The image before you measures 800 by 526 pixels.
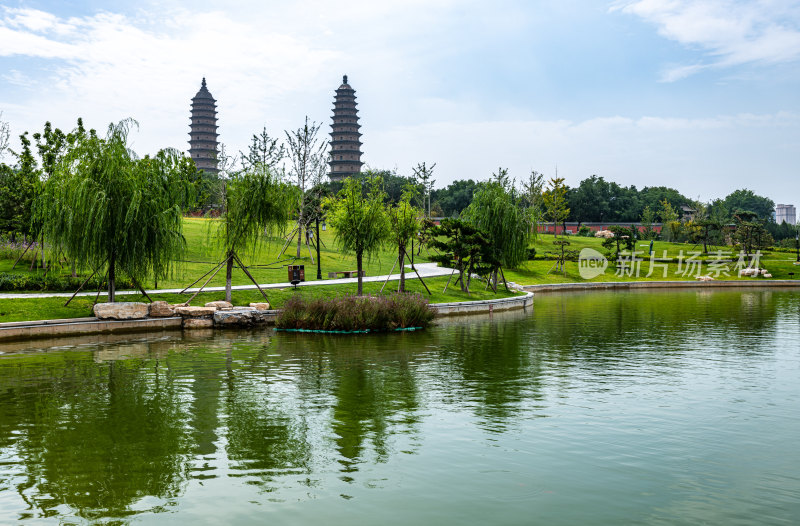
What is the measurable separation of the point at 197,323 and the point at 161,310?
1335 millimetres

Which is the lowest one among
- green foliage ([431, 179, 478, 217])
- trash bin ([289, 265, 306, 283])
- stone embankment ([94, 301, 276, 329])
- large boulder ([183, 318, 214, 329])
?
large boulder ([183, 318, 214, 329])

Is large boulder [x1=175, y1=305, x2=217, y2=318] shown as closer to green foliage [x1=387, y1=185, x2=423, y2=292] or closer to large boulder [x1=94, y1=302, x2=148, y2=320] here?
large boulder [x1=94, y1=302, x2=148, y2=320]

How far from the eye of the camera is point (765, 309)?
30906mm

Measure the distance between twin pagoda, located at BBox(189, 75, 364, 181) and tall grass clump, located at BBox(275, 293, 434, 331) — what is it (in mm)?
88882

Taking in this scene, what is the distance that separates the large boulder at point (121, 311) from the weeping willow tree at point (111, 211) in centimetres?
113

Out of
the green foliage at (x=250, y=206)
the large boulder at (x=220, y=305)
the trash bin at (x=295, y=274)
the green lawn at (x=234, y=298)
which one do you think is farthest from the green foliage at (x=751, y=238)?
the large boulder at (x=220, y=305)

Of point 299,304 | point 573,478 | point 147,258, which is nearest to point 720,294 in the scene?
point 299,304

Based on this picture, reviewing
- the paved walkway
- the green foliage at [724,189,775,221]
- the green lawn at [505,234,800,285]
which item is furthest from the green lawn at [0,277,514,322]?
the green foliage at [724,189,775,221]

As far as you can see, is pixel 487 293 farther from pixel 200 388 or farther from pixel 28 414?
pixel 28 414

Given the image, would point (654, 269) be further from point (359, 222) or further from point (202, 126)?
point (202, 126)

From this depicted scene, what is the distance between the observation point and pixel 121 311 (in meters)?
22.0

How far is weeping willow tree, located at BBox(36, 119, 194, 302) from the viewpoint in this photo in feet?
71.7

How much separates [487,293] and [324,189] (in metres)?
16.1

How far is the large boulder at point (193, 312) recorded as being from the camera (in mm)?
23094
